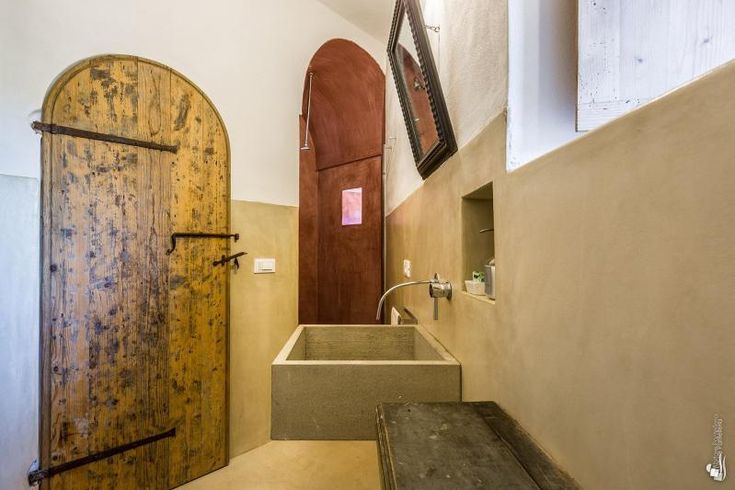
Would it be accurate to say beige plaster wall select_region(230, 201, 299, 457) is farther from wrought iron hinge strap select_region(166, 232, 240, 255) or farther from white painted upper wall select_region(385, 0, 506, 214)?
white painted upper wall select_region(385, 0, 506, 214)

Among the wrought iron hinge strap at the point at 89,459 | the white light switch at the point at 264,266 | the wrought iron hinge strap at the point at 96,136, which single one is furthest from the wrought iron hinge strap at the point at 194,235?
the wrought iron hinge strap at the point at 89,459

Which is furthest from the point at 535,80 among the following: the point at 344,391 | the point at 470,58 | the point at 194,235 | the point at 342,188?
the point at 342,188

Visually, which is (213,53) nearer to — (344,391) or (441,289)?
(441,289)

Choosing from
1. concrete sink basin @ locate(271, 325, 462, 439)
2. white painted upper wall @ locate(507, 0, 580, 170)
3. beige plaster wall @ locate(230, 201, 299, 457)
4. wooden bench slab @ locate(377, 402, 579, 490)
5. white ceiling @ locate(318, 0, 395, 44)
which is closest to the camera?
wooden bench slab @ locate(377, 402, 579, 490)

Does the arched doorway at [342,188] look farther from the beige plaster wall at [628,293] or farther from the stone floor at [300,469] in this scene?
the beige plaster wall at [628,293]

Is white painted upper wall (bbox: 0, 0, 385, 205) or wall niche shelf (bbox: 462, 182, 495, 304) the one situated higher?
white painted upper wall (bbox: 0, 0, 385, 205)

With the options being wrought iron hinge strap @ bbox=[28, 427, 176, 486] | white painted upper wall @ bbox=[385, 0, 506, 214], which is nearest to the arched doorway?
white painted upper wall @ bbox=[385, 0, 506, 214]

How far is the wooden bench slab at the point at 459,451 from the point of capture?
540 mm

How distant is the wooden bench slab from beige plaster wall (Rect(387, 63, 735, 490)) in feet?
0.11

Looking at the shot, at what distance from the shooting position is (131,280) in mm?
1720

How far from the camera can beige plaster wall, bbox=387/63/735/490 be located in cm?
33

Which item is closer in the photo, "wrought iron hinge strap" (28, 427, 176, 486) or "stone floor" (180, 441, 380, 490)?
"wrought iron hinge strap" (28, 427, 176, 486)

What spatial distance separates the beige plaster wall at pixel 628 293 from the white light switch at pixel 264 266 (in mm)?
1724

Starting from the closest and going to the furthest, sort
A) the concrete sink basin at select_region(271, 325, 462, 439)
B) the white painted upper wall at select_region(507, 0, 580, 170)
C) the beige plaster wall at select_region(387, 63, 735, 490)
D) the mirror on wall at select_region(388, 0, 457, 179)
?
1. the beige plaster wall at select_region(387, 63, 735, 490)
2. the white painted upper wall at select_region(507, 0, 580, 170)
3. the concrete sink basin at select_region(271, 325, 462, 439)
4. the mirror on wall at select_region(388, 0, 457, 179)
